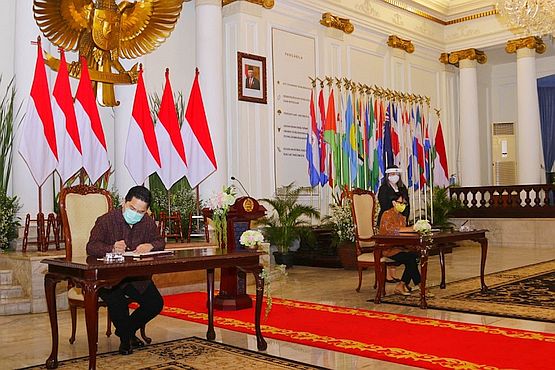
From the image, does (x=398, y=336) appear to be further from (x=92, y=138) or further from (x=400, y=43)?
(x=400, y=43)

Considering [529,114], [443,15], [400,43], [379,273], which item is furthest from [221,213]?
[443,15]

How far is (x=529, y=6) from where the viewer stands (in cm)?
931

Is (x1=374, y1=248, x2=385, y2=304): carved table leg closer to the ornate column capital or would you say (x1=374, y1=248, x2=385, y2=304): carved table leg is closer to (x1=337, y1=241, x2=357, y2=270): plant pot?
(x1=337, y1=241, x2=357, y2=270): plant pot

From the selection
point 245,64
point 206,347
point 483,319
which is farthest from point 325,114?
point 206,347

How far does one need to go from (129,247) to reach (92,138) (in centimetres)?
361

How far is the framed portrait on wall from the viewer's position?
1114 cm

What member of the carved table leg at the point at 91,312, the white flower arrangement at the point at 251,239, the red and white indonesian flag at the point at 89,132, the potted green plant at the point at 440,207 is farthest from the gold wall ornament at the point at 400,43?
the carved table leg at the point at 91,312

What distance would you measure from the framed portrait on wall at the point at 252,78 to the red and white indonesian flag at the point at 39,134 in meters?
4.12

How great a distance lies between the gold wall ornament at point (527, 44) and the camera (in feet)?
50.0

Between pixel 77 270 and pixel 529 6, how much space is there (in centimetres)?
781

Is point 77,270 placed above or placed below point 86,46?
below

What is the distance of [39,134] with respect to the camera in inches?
298

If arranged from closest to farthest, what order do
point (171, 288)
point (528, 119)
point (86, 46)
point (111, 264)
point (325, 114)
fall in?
point (111, 264)
point (171, 288)
point (86, 46)
point (325, 114)
point (528, 119)

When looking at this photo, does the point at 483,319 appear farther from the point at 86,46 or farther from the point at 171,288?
the point at 86,46
